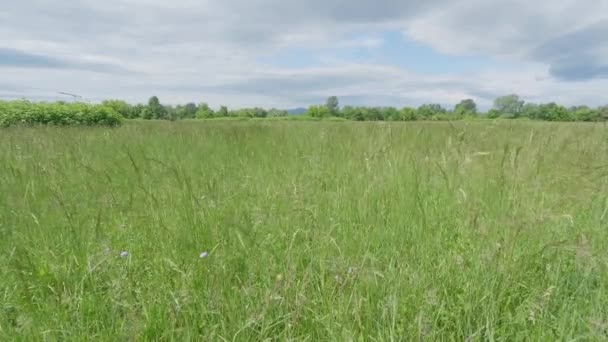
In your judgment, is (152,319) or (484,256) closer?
(152,319)

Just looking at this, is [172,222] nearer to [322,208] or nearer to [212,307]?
[212,307]

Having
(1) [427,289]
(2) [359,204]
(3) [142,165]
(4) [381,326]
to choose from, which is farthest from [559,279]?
(3) [142,165]

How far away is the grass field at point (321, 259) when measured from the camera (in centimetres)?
109

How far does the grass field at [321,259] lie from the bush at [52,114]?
39.3 feet

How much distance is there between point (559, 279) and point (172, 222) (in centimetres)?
186

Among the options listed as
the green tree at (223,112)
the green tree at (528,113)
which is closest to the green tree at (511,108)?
the green tree at (528,113)

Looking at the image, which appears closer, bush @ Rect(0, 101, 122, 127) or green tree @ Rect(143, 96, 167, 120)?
bush @ Rect(0, 101, 122, 127)

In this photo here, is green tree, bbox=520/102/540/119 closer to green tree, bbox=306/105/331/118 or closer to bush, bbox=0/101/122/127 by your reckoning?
bush, bbox=0/101/122/127

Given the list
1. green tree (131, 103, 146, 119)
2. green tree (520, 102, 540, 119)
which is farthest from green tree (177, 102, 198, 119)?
green tree (520, 102, 540, 119)

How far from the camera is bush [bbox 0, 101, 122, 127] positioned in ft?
42.0

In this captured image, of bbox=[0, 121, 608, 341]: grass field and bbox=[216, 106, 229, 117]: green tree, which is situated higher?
bbox=[216, 106, 229, 117]: green tree

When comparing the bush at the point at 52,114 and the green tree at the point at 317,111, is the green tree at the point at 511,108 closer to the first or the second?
A: the bush at the point at 52,114

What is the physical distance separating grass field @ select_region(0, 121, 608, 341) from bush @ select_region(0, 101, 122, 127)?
39.3 ft

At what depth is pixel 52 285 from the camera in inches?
54.4
